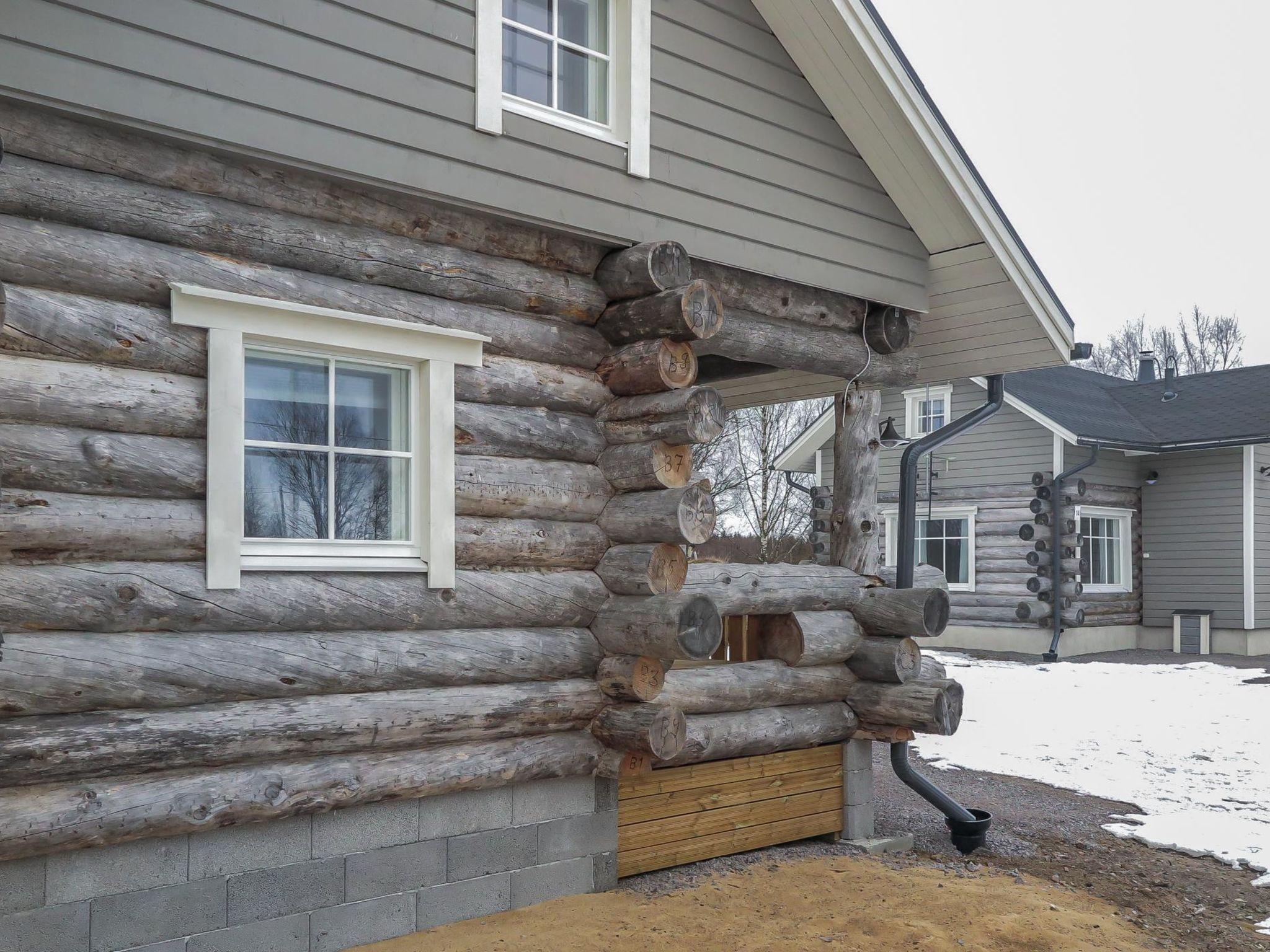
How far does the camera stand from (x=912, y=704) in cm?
721

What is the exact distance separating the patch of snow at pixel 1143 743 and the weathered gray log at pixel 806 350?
3.70 m

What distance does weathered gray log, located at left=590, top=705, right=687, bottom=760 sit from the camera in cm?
576

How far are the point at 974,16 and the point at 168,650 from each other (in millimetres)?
68988

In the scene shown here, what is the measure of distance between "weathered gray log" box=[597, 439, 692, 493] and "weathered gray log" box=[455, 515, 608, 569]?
0.32m

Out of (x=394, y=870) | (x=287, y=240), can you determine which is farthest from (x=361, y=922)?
(x=287, y=240)

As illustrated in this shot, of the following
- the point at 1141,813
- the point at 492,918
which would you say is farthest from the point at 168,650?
the point at 1141,813

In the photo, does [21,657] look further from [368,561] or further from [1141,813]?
[1141,813]

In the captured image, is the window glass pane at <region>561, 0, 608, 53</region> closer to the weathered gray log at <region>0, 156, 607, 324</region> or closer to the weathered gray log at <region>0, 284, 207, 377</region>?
the weathered gray log at <region>0, 156, 607, 324</region>

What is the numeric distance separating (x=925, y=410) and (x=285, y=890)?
16954mm

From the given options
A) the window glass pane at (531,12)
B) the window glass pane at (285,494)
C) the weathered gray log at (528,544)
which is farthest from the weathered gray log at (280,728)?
the window glass pane at (531,12)

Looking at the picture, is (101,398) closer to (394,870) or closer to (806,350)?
(394,870)

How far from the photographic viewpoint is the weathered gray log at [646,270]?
19.5 ft

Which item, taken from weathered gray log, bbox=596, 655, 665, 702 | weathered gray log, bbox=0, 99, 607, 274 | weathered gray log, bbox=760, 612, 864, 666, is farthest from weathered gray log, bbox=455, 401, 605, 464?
weathered gray log, bbox=760, 612, 864, 666

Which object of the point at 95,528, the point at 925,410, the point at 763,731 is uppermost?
the point at 925,410
